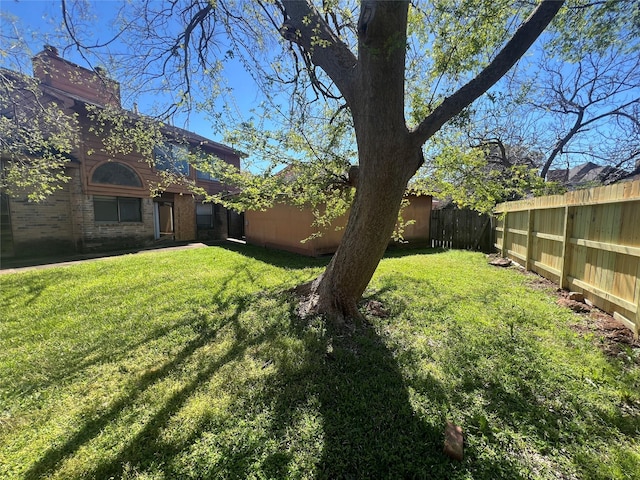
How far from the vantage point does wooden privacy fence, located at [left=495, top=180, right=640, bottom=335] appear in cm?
321

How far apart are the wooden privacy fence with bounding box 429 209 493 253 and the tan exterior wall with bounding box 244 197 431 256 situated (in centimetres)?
41

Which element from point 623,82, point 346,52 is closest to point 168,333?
point 346,52

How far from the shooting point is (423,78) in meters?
4.17

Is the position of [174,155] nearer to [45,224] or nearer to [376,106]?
[45,224]

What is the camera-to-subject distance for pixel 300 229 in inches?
363

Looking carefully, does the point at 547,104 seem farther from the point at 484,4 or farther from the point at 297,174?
the point at 297,174

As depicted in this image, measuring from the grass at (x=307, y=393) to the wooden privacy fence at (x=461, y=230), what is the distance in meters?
6.07

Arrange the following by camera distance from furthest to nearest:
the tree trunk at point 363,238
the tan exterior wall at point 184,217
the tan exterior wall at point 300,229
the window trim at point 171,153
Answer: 1. the tan exterior wall at point 184,217
2. the tan exterior wall at point 300,229
3. the window trim at point 171,153
4. the tree trunk at point 363,238

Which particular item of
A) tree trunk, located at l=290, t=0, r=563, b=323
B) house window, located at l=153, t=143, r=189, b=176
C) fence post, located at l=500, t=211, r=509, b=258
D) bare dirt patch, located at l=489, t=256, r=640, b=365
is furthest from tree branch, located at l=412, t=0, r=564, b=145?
fence post, located at l=500, t=211, r=509, b=258

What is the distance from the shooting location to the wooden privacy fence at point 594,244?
321 cm

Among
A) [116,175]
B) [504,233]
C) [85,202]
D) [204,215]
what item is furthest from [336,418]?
[204,215]

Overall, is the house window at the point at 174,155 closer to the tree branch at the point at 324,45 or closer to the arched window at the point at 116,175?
the arched window at the point at 116,175

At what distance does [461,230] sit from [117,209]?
573 inches

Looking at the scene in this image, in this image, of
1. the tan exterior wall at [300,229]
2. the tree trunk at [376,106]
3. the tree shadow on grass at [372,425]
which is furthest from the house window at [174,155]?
the tree shadow on grass at [372,425]
